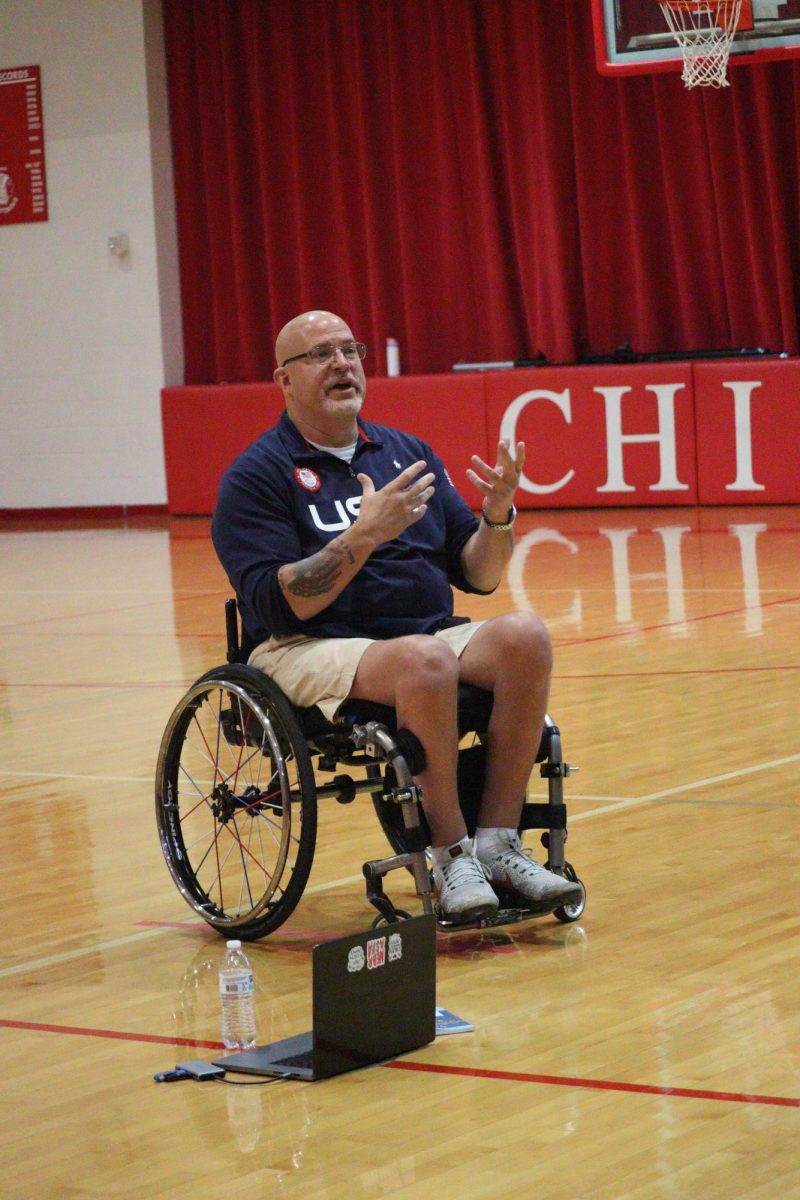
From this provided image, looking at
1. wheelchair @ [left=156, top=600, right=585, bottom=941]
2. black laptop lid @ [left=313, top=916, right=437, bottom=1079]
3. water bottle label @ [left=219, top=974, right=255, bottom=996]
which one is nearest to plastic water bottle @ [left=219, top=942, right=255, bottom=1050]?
water bottle label @ [left=219, top=974, right=255, bottom=996]

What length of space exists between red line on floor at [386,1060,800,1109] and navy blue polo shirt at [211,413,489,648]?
104 centimetres

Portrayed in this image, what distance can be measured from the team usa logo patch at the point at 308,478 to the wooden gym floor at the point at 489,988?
0.79 m

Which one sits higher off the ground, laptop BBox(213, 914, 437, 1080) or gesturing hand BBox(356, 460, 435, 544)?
gesturing hand BBox(356, 460, 435, 544)

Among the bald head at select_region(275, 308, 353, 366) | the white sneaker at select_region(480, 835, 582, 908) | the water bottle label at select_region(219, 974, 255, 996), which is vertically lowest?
the water bottle label at select_region(219, 974, 255, 996)

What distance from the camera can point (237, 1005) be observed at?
9.29ft

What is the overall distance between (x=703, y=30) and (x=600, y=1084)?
7.10 m

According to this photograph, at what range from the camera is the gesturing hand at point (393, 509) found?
3.30m

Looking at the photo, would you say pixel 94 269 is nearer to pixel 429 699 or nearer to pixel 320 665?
pixel 320 665

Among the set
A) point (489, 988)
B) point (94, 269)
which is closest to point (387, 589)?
point (489, 988)

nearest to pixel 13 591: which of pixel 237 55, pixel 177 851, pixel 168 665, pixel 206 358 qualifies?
pixel 168 665

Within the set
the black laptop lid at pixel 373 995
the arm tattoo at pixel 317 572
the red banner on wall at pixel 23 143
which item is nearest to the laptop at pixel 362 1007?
the black laptop lid at pixel 373 995

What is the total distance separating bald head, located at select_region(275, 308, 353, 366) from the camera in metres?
3.59

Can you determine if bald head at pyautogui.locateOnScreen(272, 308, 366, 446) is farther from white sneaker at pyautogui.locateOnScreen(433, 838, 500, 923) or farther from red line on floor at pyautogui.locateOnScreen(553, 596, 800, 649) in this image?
red line on floor at pyautogui.locateOnScreen(553, 596, 800, 649)

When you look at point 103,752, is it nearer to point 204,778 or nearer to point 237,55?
point 204,778
